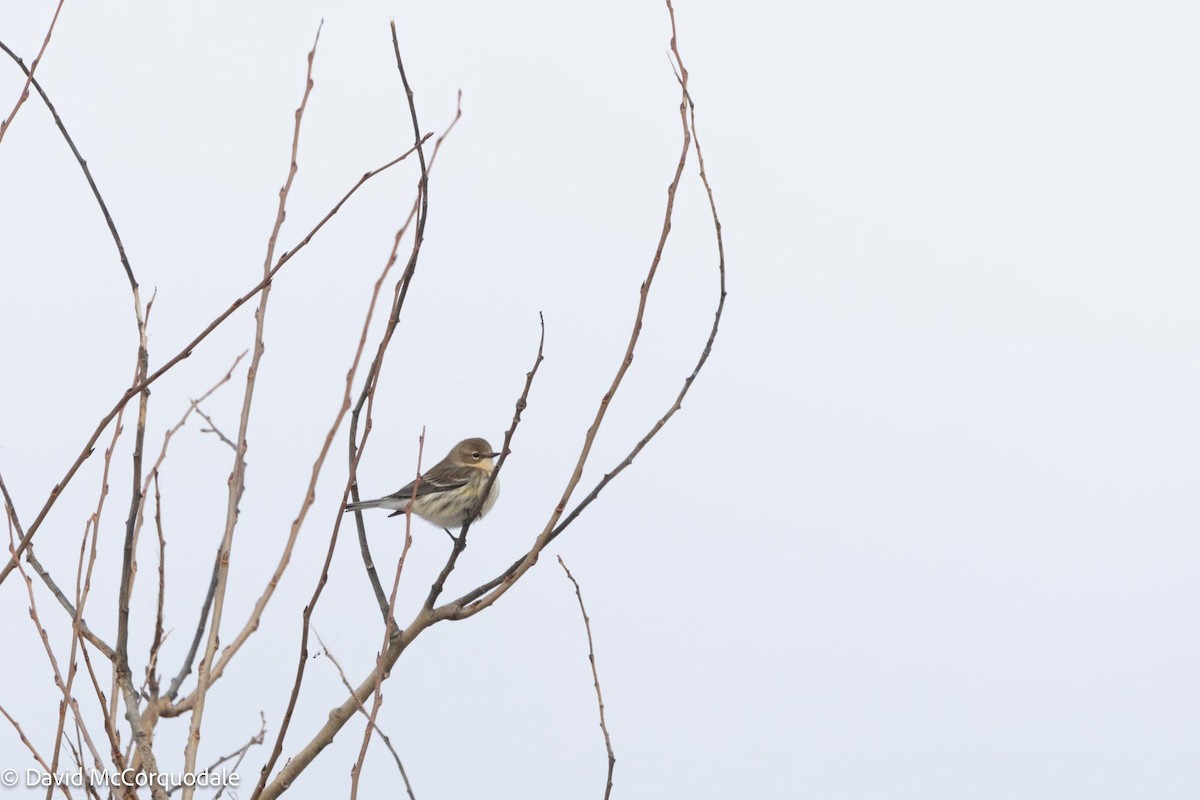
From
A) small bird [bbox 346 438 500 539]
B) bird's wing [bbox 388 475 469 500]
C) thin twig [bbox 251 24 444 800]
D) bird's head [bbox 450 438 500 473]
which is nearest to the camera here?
thin twig [bbox 251 24 444 800]

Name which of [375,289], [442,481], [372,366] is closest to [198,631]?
[372,366]

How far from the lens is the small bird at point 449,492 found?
252 inches

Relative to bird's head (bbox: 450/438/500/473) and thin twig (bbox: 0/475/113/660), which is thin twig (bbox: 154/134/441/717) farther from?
bird's head (bbox: 450/438/500/473)

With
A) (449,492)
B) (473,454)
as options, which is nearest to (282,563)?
(449,492)

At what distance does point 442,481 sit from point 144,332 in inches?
177

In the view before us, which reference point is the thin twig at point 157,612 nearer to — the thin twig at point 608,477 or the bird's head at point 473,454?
the thin twig at point 608,477

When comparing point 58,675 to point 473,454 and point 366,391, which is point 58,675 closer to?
point 366,391

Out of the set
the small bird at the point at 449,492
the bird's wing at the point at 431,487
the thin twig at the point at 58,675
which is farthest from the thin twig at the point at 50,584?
the bird's wing at the point at 431,487

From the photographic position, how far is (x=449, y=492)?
6.51m

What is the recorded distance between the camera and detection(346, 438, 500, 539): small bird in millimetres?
6402

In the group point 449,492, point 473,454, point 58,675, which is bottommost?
point 58,675

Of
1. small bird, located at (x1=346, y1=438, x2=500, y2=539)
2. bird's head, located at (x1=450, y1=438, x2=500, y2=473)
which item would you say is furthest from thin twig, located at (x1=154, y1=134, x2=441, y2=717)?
bird's head, located at (x1=450, y1=438, x2=500, y2=473)

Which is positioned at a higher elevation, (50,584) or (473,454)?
(473,454)

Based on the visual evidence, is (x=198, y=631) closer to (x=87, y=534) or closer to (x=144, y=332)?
(x=87, y=534)
